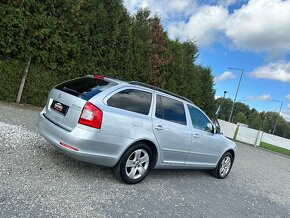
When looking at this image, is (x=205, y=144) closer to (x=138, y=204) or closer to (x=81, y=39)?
(x=138, y=204)

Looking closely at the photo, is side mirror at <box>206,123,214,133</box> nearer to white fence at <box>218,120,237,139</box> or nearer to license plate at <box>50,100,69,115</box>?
license plate at <box>50,100,69,115</box>

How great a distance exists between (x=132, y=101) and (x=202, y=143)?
6.72 feet

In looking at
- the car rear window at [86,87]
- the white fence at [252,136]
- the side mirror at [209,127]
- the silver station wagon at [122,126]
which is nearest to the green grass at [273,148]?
the white fence at [252,136]

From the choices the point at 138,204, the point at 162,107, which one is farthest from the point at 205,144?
the point at 138,204

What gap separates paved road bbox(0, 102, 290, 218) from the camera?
145 inches

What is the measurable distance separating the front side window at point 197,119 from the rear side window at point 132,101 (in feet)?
4.12

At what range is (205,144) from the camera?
6.13 meters

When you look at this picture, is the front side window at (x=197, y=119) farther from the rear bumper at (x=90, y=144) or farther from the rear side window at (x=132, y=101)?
the rear bumper at (x=90, y=144)

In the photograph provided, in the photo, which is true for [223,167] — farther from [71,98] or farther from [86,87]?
[71,98]

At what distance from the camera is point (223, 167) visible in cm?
694

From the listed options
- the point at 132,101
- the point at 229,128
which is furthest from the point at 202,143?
the point at 229,128

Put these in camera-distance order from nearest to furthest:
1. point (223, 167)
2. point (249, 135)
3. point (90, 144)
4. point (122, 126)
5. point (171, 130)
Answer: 1. point (90, 144)
2. point (122, 126)
3. point (171, 130)
4. point (223, 167)
5. point (249, 135)

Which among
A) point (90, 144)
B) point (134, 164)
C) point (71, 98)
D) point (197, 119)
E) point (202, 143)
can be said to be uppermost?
point (197, 119)

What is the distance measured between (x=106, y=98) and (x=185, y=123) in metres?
1.91
